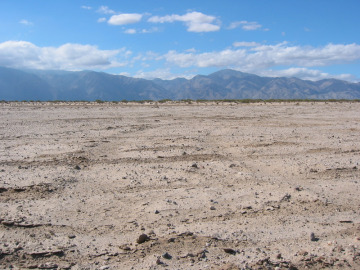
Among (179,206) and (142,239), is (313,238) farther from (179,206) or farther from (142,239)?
(142,239)

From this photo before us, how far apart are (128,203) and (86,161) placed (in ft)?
7.94

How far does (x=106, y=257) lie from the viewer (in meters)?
3.13

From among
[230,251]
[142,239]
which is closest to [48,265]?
[142,239]

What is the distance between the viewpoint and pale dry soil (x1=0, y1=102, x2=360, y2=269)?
10.4 feet

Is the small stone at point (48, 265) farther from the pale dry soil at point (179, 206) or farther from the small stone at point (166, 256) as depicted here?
the small stone at point (166, 256)

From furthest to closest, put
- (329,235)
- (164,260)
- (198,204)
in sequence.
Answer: (198,204) → (329,235) → (164,260)

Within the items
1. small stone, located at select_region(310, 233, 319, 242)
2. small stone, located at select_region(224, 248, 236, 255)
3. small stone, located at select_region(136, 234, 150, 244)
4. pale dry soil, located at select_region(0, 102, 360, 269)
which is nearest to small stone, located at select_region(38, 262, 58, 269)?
pale dry soil, located at select_region(0, 102, 360, 269)

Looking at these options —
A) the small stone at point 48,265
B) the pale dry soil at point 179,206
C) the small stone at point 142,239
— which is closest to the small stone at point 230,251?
the pale dry soil at point 179,206

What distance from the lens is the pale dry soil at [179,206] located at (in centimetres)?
316

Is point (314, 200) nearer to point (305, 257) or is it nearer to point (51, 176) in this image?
point (305, 257)

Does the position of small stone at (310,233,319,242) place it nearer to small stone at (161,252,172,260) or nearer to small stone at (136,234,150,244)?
small stone at (161,252,172,260)

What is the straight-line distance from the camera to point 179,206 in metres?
4.30

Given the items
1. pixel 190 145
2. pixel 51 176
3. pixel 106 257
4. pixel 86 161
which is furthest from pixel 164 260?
pixel 190 145

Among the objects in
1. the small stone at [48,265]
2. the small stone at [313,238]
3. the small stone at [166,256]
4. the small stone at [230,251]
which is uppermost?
the small stone at [313,238]
